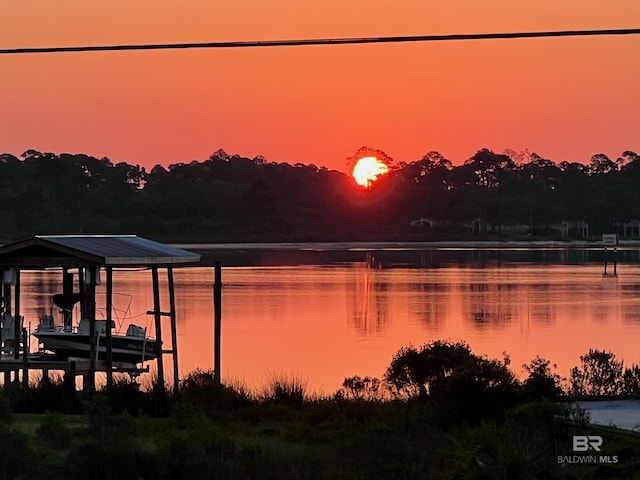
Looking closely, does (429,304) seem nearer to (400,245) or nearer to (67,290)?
(67,290)

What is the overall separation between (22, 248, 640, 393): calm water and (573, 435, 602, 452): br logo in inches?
481

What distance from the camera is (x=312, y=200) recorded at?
161m

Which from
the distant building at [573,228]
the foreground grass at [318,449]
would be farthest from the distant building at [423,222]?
the foreground grass at [318,449]

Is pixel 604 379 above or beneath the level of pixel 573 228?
beneath

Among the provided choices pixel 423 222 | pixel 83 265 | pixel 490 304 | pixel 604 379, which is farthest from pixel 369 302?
pixel 423 222

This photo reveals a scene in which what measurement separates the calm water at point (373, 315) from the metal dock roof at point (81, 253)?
4.30 m

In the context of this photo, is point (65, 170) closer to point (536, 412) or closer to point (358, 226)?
point (358, 226)

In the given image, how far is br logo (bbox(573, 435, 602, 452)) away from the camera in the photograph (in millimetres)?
13383

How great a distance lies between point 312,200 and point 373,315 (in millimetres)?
114413

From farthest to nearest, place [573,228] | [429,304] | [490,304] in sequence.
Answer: [573,228] < [429,304] < [490,304]

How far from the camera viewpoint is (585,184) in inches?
7062

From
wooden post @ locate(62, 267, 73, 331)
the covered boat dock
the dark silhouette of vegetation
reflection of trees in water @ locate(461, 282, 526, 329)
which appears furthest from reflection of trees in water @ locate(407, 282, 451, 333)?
the dark silhouette of vegetation

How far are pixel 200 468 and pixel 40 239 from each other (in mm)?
10604

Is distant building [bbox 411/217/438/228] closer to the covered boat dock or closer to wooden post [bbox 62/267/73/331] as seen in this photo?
wooden post [bbox 62/267/73/331]
